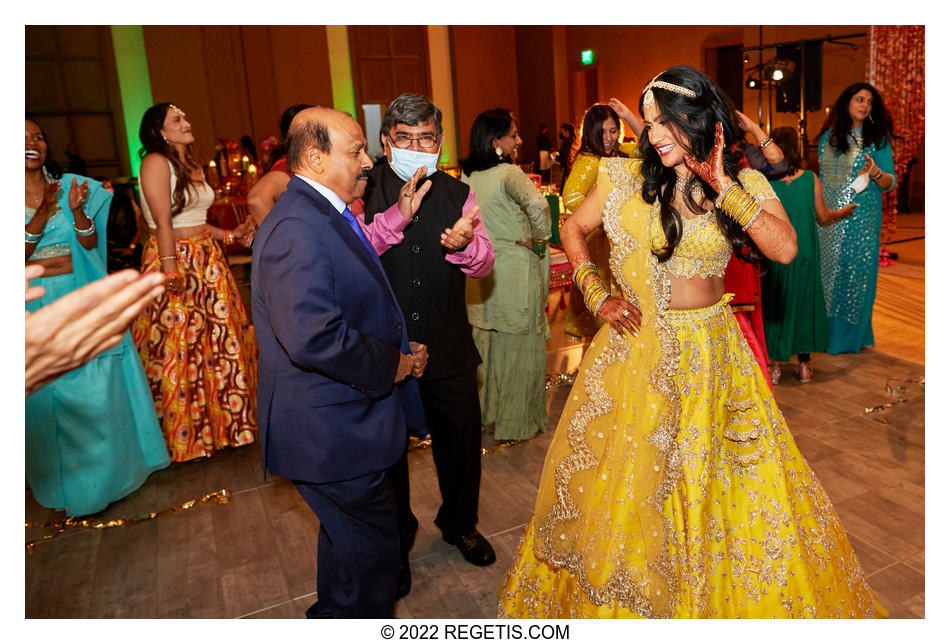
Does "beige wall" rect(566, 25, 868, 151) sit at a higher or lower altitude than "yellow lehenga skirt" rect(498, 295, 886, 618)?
higher

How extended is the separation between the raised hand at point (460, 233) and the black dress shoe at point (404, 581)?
1.08 metres

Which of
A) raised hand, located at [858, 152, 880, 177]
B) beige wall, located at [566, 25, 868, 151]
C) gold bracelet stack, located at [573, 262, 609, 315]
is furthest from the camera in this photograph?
beige wall, located at [566, 25, 868, 151]

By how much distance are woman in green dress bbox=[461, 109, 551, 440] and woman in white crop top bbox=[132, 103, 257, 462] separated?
4.01 feet

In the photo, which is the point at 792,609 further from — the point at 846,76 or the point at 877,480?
the point at 846,76

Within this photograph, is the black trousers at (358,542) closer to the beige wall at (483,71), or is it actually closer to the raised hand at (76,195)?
the raised hand at (76,195)

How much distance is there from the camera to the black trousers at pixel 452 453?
2344mm

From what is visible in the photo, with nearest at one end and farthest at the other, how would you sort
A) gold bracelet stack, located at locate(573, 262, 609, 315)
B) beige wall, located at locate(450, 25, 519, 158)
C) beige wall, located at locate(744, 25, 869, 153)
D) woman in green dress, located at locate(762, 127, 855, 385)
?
1. gold bracelet stack, located at locate(573, 262, 609, 315)
2. woman in green dress, located at locate(762, 127, 855, 385)
3. beige wall, located at locate(744, 25, 869, 153)
4. beige wall, located at locate(450, 25, 519, 158)

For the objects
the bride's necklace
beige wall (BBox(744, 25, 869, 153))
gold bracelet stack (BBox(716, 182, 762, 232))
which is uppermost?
beige wall (BBox(744, 25, 869, 153))

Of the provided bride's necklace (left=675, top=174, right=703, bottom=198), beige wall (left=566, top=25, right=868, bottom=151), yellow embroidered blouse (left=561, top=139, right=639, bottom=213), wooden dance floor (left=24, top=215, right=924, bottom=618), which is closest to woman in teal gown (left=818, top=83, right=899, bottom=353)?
wooden dance floor (left=24, top=215, right=924, bottom=618)

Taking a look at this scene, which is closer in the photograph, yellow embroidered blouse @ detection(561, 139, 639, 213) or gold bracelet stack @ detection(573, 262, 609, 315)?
gold bracelet stack @ detection(573, 262, 609, 315)

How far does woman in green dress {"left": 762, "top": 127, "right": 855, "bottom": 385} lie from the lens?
161 inches

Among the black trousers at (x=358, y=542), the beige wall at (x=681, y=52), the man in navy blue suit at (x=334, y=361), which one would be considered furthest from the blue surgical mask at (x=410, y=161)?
the beige wall at (x=681, y=52)

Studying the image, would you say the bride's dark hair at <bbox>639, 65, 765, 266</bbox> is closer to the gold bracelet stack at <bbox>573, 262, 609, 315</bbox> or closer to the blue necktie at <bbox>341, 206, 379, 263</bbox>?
the gold bracelet stack at <bbox>573, 262, 609, 315</bbox>

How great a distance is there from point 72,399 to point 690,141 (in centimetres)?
266
